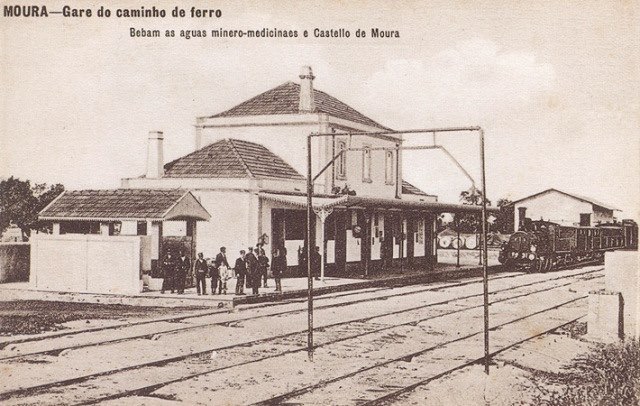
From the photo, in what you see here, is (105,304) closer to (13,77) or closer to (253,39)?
(13,77)

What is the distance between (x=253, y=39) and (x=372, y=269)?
57.8 feet

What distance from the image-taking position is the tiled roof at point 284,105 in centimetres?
2552

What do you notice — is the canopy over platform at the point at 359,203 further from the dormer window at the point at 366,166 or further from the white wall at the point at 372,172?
the dormer window at the point at 366,166

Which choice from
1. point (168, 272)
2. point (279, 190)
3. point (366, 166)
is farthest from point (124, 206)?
point (366, 166)

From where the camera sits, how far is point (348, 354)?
11.3 metres

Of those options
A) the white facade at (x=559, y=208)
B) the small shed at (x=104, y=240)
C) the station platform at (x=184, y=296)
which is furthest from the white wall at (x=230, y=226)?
the white facade at (x=559, y=208)

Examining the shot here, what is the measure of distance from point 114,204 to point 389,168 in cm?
1409

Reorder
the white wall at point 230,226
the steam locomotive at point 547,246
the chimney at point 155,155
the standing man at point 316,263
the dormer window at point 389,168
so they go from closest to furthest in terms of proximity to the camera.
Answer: the white wall at point 230,226
the chimney at point 155,155
the standing man at point 316,263
the steam locomotive at point 547,246
the dormer window at point 389,168

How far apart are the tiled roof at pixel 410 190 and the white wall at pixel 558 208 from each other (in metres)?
4.49

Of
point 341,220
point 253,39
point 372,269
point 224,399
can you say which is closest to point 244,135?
point 341,220

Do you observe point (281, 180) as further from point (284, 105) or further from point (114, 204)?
point (114, 204)

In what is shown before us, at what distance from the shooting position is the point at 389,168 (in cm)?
3062

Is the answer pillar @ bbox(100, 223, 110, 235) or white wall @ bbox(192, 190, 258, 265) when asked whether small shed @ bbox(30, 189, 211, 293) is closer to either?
pillar @ bbox(100, 223, 110, 235)

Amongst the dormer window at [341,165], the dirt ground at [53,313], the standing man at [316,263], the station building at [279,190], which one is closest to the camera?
the dirt ground at [53,313]
